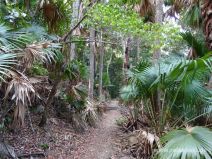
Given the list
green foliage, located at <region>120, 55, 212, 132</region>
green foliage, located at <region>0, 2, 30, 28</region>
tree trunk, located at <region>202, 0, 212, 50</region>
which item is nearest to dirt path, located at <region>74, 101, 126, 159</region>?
green foliage, located at <region>120, 55, 212, 132</region>

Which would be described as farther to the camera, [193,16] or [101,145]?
[193,16]

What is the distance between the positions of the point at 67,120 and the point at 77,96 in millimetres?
1079

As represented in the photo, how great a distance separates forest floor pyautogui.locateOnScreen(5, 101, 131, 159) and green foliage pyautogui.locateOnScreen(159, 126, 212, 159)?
11.4 ft

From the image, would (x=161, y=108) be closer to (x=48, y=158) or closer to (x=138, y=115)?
(x=48, y=158)

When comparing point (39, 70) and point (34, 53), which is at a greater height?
point (34, 53)

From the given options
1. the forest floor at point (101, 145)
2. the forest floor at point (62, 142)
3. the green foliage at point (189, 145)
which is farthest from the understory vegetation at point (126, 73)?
the forest floor at point (101, 145)

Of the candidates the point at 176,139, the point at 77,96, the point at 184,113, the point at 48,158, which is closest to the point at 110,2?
the point at 77,96

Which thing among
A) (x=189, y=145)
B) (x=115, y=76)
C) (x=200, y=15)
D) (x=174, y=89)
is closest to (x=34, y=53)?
(x=189, y=145)

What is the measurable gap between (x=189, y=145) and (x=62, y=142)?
16.0ft

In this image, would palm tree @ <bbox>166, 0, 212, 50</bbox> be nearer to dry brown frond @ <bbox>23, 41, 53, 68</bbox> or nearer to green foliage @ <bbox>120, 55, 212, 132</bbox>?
green foliage @ <bbox>120, 55, 212, 132</bbox>

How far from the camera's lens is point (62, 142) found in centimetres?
896

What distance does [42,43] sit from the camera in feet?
20.1

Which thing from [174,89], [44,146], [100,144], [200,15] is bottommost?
[100,144]

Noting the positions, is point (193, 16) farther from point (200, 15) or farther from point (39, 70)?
point (39, 70)
